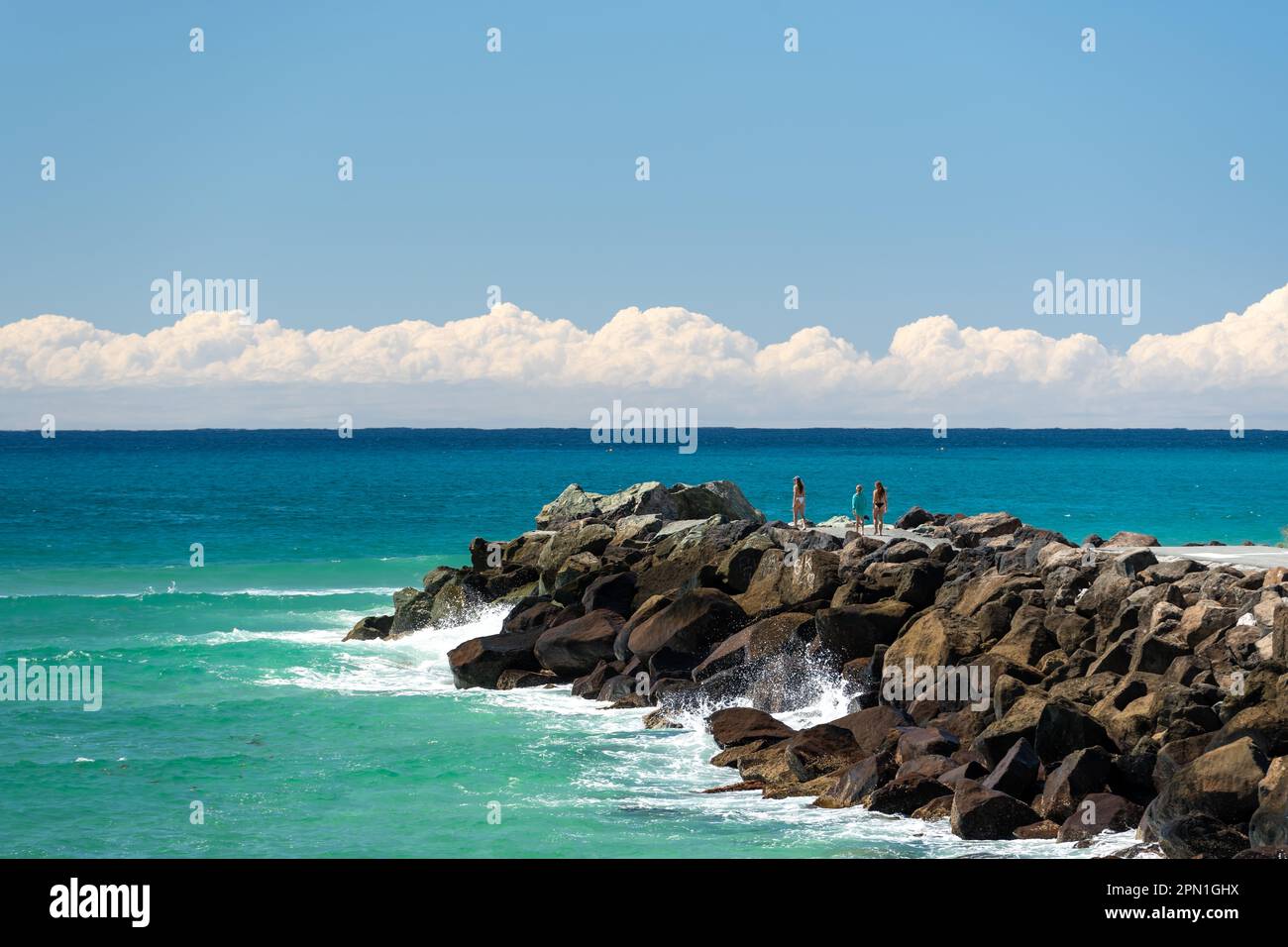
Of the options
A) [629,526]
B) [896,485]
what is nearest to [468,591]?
[629,526]

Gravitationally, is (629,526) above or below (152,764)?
above

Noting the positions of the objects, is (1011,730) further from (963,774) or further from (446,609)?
(446,609)

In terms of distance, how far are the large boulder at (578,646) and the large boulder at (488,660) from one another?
14.4 inches

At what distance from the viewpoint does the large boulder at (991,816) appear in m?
16.0

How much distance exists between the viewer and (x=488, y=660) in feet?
91.6

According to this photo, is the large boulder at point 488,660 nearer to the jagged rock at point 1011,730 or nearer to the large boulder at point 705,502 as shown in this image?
the large boulder at point 705,502

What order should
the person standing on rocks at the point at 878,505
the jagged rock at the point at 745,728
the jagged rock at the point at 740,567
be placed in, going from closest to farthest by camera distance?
1. the jagged rock at the point at 745,728
2. the jagged rock at the point at 740,567
3. the person standing on rocks at the point at 878,505

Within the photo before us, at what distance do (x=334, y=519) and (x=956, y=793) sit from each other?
58703 mm

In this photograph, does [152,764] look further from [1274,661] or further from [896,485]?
[896,485]

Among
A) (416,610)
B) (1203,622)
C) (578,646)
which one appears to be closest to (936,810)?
(1203,622)

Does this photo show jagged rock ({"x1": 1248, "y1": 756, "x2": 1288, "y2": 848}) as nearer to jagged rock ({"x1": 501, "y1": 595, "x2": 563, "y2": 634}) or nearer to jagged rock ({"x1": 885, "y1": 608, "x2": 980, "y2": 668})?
jagged rock ({"x1": 885, "y1": 608, "x2": 980, "y2": 668})

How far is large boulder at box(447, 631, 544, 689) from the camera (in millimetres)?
27797

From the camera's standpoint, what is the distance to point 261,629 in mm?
36438

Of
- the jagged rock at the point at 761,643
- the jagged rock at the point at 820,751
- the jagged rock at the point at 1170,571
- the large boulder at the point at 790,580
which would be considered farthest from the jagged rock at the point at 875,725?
the large boulder at the point at 790,580
